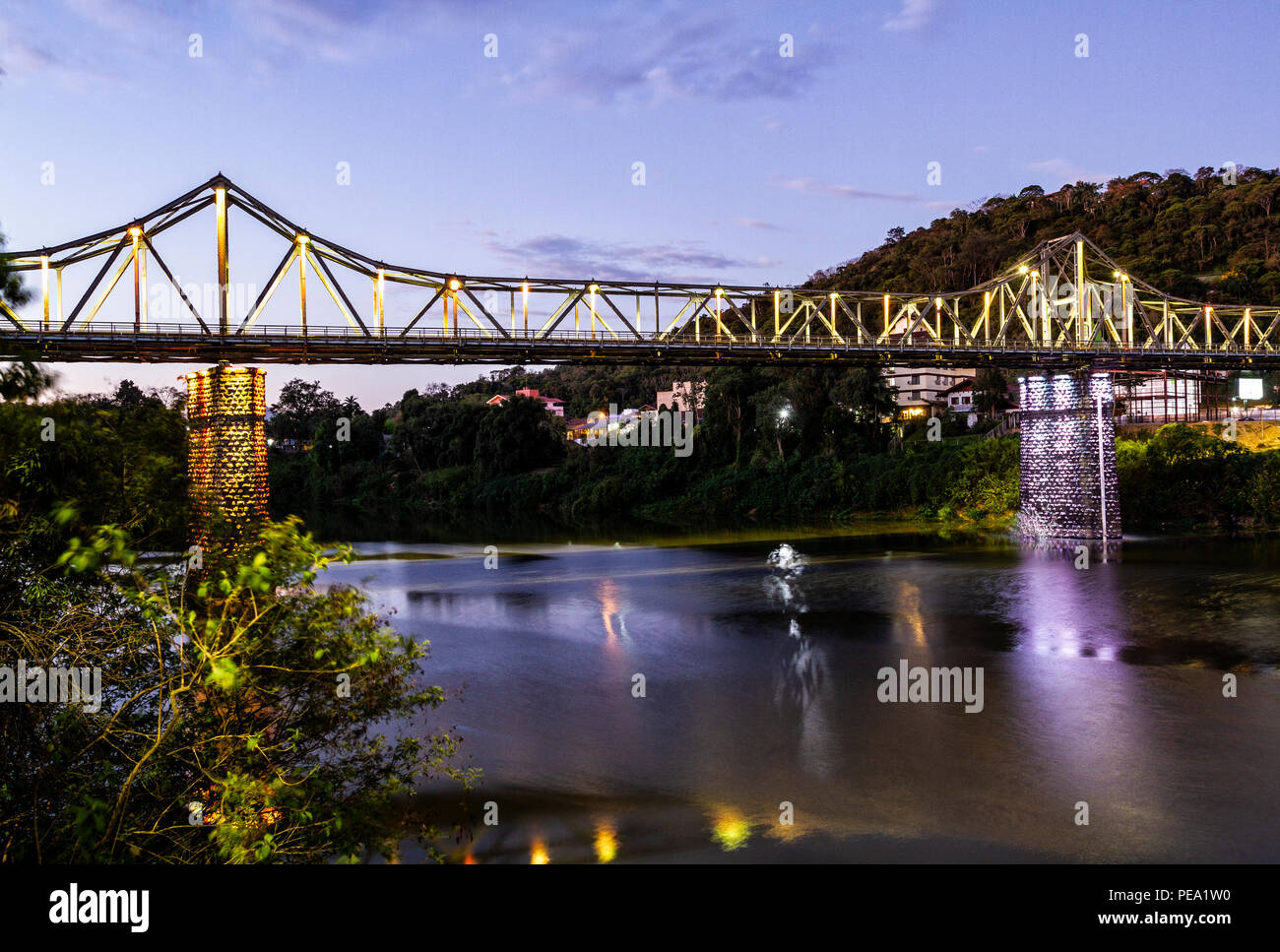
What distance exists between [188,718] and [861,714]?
1219cm

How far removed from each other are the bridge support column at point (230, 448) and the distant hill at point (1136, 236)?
7409cm

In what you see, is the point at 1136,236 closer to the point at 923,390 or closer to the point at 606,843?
the point at 923,390

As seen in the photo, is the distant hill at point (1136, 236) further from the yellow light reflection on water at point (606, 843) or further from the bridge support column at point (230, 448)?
the yellow light reflection on water at point (606, 843)

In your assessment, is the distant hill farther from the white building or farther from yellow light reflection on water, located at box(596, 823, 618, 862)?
yellow light reflection on water, located at box(596, 823, 618, 862)

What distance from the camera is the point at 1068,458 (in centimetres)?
4566

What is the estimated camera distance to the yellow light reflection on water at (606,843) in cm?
1184

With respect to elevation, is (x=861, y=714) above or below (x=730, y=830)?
above

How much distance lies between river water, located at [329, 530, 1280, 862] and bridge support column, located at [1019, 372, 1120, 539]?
8.14m

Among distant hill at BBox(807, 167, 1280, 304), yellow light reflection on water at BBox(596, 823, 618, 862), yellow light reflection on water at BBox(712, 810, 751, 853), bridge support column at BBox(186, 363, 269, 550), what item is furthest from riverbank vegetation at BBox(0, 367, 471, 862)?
distant hill at BBox(807, 167, 1280, 304)

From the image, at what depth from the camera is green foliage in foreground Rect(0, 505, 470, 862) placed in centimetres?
775

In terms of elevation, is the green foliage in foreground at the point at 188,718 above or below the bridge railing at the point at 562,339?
below

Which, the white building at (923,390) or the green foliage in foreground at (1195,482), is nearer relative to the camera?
the green foliage in foreground at (1195,482)

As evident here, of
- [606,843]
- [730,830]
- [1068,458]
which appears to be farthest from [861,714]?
[1068,458]

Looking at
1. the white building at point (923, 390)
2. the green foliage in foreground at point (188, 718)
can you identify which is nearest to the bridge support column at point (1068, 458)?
the white building at point (923, 390)
